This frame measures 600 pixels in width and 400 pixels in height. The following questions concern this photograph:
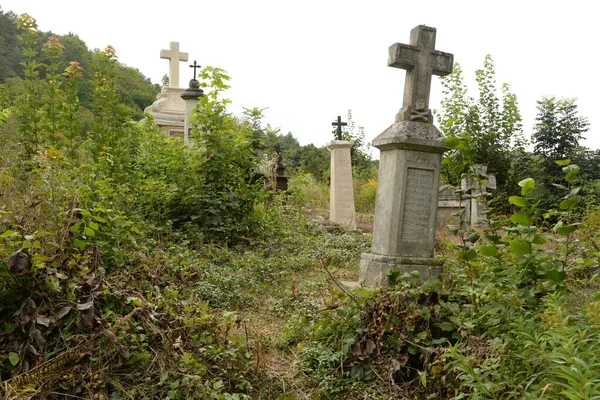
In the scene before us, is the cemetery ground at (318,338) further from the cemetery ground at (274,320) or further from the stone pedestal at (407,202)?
the stone pedestal at (407,202)

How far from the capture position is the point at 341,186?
11953 millimetres

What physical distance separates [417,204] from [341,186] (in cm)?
668

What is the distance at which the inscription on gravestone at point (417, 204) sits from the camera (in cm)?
524

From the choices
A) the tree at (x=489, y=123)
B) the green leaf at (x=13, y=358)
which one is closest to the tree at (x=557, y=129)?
the tree at (x=489, y=123)

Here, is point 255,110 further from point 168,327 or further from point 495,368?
point 495,368

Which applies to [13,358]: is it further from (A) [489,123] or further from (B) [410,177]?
(A) [489,123]

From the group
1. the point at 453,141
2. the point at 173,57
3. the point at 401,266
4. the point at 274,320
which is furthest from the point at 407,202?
the point at 173,57

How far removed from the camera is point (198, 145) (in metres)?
7.71

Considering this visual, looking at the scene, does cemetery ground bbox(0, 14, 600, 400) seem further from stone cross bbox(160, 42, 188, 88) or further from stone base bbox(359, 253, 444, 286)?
stone cross bbox(160, 42, 188, 88)

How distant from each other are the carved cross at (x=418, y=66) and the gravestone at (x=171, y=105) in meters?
14.1

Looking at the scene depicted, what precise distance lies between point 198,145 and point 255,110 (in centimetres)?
167

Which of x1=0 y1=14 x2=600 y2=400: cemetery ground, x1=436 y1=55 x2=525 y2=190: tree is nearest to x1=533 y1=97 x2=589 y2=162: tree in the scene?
x1=436 y1=55 x2=525 y2=190: tree

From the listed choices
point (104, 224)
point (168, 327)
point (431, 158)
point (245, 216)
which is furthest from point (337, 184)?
point (168, 327)

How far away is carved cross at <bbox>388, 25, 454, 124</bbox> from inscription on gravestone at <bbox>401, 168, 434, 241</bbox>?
1.91ft
